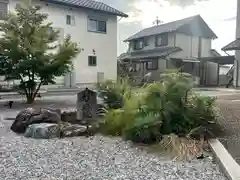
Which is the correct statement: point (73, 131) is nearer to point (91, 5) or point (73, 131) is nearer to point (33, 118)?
point (33, 118)

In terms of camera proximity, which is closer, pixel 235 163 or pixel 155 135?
pixel 235 163

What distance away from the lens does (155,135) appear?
15.1ft

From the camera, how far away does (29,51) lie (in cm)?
958

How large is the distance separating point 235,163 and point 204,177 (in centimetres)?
46

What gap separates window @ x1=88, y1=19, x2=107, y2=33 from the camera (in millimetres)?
18391

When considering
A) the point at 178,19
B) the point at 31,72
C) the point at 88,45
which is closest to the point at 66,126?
the point at 31,72

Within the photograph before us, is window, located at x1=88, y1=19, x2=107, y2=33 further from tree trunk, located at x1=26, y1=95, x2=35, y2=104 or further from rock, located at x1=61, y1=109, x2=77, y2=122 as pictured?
rock, located at x1=61, y1=109, x2=77, y2=122

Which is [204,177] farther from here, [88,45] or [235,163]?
[88,45]

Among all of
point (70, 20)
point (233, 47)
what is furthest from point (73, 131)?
point (233, 47)

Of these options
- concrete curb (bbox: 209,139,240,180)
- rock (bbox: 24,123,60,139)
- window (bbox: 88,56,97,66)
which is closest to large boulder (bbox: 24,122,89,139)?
rock (bbox: 24,123,60,139)

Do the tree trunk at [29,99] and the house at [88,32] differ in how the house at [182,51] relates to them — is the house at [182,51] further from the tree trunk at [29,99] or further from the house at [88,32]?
the tree trunk at [29,99]

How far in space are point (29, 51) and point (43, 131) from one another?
517 centimetres

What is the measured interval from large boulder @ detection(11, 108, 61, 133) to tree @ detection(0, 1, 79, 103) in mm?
4158

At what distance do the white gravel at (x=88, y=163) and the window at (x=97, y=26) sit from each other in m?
14.4
